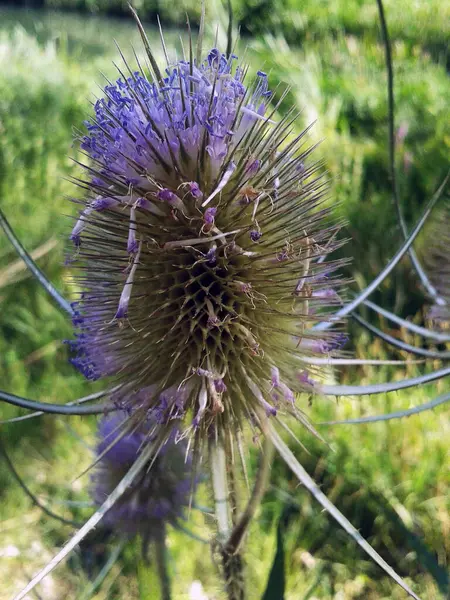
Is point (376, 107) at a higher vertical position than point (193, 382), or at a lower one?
higher

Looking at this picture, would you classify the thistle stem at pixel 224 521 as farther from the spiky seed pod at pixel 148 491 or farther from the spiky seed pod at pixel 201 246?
the spiky seed pod at pixel 148 491

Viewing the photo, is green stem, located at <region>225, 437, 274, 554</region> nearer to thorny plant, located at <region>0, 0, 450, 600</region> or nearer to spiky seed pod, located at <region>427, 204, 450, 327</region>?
thorny plant, located at <region>0, 0, 450, 600</region>

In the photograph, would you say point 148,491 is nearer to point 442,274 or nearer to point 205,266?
point 205,266

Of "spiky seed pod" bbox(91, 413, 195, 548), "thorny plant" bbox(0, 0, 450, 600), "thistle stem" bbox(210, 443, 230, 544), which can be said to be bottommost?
"spiky seed pod" bbox(91, 413, 195, 548)

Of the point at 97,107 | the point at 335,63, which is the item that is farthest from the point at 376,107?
the point at 97,107

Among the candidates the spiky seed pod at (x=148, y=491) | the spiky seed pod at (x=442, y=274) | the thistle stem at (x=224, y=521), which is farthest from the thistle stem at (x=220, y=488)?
the spiky seed pod at (x=442, y=274)

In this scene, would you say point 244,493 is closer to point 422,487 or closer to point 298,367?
point 298,367

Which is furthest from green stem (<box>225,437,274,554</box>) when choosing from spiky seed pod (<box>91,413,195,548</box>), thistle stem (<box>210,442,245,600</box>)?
spiky seed pod (<box>91,413,195,548</box>)

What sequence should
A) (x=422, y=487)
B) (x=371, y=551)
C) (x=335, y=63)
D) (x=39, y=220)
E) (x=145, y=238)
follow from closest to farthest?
1. (x=371, y=551)
2. (x=145, y=238)
3. (x=422, y=487)
4. (x=39, y=220)
5. (x=335, y=63)
